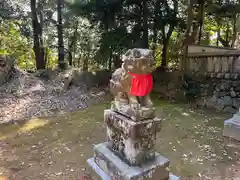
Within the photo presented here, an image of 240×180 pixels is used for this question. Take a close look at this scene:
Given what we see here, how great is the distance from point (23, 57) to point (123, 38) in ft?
21.4

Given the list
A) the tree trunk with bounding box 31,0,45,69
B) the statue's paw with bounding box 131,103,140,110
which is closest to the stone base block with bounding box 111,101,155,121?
the statue's paw with bounding box 131,103,140,110

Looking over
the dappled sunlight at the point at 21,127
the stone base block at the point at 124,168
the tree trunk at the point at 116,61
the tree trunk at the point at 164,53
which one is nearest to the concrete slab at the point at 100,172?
the stone base block at the point at 124,168

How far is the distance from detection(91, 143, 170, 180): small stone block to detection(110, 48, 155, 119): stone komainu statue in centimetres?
50

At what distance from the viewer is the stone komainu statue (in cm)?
169

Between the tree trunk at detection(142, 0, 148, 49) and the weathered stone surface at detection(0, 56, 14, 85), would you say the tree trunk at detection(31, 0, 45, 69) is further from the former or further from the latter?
the tree trunk at detection(142, 0, 148, 49)

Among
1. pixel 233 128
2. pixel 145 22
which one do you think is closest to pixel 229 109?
pixel 233 128

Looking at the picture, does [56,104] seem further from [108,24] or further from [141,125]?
[141,125]

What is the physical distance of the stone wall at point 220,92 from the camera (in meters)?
5.10

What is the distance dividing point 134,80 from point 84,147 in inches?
67.9

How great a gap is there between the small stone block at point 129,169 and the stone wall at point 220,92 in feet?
12.7

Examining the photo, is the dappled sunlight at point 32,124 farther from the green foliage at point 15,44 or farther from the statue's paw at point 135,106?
the green foliage at point 15,44

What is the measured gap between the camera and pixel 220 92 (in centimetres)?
535

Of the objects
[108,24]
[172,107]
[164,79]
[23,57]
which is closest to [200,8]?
[164,79]

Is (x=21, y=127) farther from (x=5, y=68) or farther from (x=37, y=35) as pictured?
(x=37, y=35)
